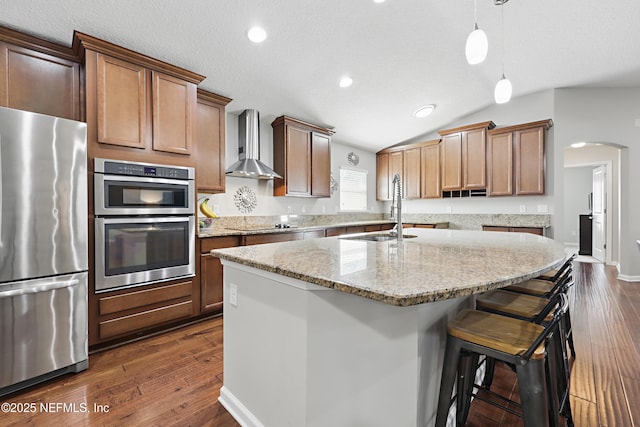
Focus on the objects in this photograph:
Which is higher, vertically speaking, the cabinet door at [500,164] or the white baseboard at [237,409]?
the cabinet door at [500,164]

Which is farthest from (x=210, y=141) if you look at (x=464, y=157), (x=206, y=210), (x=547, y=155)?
(x=547, y=155)

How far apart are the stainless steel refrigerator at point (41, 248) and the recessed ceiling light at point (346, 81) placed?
107 inches

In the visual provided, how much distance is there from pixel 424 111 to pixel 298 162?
7.65 ft

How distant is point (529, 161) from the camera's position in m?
4.49

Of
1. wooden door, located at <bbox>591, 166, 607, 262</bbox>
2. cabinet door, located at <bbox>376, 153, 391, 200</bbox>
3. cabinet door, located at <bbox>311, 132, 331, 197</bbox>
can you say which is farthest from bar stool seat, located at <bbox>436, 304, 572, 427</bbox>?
wooden door, located at <bbox>591, 166, 607, 262</bbox>

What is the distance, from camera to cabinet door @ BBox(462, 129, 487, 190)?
4.86 m

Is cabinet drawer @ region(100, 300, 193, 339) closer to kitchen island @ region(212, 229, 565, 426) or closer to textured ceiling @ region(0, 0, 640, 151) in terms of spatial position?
kitchen island @ region(212, 229, 565, 426)

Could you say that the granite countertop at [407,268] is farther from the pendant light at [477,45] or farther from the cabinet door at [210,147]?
the cabinet door at [210,147]

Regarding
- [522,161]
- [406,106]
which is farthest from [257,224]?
[522,161]

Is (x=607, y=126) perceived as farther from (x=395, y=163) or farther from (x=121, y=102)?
(x=121, y=102)

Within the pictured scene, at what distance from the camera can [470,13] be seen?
2.89 metres

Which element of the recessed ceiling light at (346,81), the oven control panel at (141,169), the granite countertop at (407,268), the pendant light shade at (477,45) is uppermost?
the recessed ceiling light at (346,81)

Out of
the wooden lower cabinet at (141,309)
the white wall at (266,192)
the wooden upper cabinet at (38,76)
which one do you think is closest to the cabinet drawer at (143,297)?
the wooden lower cabinet at (141,309)

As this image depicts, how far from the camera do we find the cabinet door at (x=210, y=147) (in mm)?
3178
